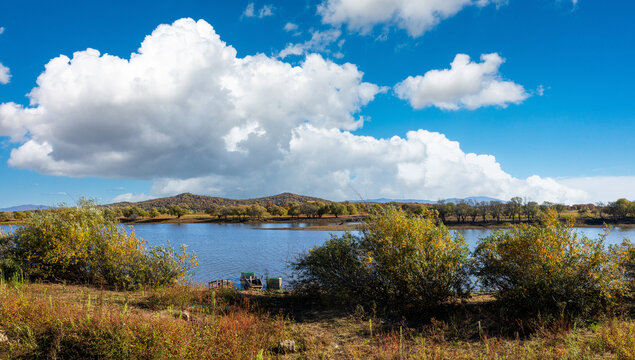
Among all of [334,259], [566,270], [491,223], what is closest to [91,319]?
[334,259]

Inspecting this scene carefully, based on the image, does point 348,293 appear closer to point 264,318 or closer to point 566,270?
point 264,318

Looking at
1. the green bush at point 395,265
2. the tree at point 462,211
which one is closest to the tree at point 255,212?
the tree at point 462,211

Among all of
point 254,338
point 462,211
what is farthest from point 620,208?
point 254,338

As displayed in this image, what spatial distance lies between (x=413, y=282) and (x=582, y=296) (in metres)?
5.31

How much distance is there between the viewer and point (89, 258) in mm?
16203

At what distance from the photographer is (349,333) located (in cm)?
1036

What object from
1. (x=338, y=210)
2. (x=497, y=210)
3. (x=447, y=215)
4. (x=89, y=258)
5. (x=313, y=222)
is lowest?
(x=313, y=222)

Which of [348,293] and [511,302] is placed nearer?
[511,302]

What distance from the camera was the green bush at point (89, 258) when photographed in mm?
15719

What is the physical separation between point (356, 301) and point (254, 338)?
5506mm

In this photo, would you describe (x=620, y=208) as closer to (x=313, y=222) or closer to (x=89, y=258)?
(x=313, y=222)

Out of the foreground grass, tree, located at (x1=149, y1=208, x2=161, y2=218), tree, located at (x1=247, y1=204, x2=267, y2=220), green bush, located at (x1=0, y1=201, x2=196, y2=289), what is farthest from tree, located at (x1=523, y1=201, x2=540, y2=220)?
tree, located at (x1=149, y1=208, x2=161, y2=218)

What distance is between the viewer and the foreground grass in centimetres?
736

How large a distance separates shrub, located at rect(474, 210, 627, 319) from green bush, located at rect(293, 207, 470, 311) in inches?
58.9
